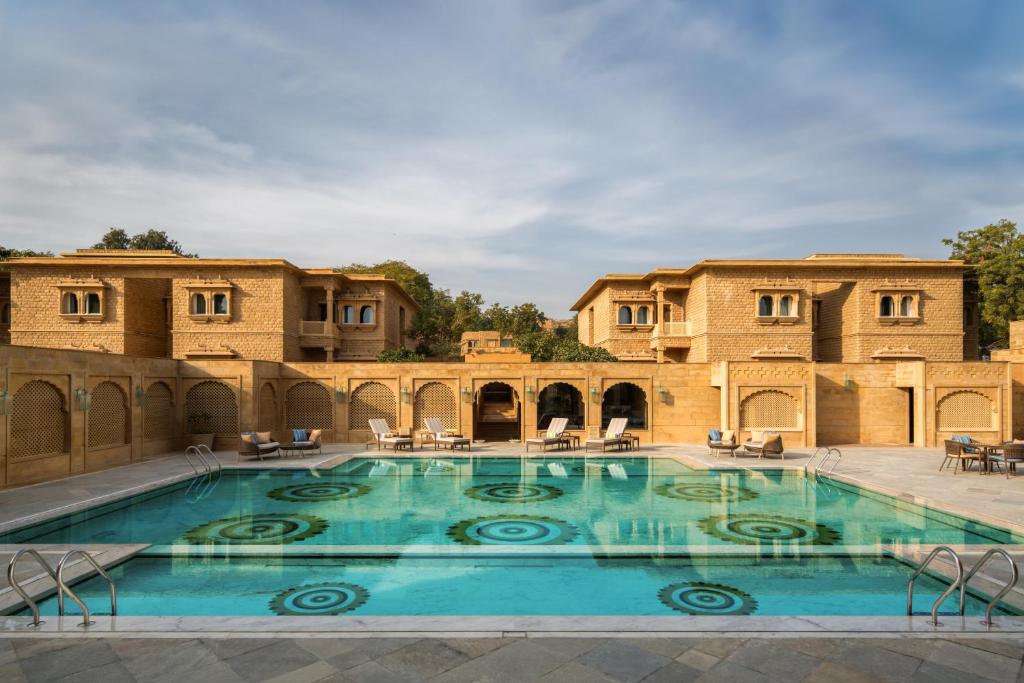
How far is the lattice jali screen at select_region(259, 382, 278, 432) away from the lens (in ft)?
56.9

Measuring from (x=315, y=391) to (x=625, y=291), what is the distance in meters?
16.7

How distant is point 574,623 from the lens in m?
4.43

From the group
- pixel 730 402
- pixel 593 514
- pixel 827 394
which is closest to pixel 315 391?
pixel 593 514

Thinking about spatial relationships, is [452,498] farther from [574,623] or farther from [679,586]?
[574,623]

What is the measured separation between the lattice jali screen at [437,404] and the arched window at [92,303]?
55.0 ft

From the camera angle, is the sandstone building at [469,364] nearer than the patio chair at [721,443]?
Yes

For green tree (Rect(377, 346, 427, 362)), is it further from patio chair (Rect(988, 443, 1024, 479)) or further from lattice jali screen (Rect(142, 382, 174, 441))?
patio chair (Rect(988, 443, 1024, 479))

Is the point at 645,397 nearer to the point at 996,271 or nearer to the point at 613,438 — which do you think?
the point at 613,438

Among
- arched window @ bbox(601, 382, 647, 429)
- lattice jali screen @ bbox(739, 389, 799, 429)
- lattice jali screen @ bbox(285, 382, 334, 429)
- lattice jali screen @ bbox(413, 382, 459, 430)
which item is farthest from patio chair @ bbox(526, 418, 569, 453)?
lattice jali screen @ bbox(285, 382, 334, 429)

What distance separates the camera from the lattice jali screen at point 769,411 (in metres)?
18.0

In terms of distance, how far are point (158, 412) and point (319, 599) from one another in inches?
509

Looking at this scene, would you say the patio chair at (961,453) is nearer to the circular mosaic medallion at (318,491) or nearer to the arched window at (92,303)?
the circular mosaic medallion at (318,491)

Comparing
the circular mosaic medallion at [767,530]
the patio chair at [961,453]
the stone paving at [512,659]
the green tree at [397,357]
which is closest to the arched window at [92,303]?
the green tree at [397,357]

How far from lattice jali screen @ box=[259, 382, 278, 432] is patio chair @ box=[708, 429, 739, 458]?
1318 cm
